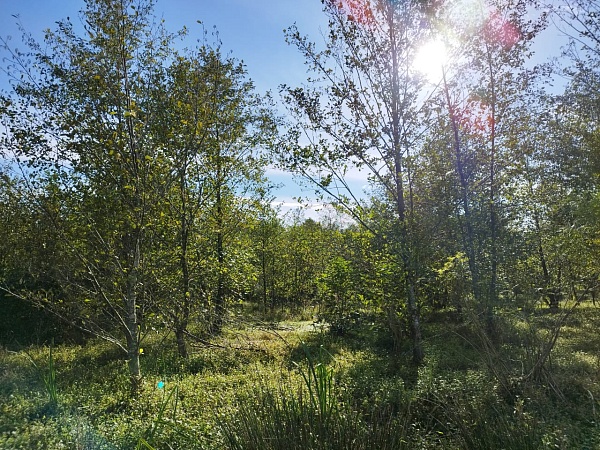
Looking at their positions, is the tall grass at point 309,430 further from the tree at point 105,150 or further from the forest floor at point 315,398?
the tree at point 105,150

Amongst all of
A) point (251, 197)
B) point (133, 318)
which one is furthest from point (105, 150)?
point (251, 197)

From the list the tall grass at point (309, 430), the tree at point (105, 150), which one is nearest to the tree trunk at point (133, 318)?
the tree at point (105, 150)

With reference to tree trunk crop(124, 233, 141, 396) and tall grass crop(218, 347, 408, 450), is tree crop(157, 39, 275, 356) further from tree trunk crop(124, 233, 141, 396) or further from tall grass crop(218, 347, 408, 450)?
tall grass crop(218, 347, 408, 450)

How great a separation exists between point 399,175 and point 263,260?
1418 cm

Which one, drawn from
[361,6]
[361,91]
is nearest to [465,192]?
[361,91]

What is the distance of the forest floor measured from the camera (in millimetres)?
3082

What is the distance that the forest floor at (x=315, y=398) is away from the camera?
3.08 meters

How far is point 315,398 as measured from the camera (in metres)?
3.71

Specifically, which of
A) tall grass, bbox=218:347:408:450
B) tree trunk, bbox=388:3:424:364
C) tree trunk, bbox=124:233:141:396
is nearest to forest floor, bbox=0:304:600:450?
tall grass, bbox=218:347:408:450

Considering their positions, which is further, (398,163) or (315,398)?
(398,163)

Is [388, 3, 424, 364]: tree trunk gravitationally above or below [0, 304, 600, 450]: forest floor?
above

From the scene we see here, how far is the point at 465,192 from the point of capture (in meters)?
8.80

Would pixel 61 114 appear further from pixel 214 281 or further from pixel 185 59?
pixel 214 281

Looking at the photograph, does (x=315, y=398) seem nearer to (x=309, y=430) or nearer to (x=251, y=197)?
(x=309, y=430)
